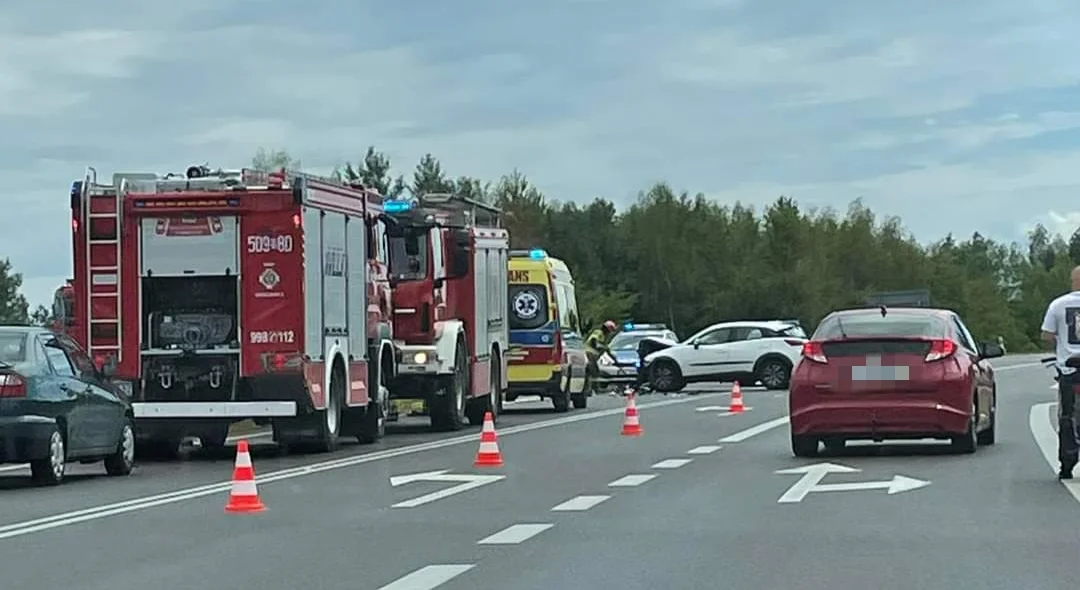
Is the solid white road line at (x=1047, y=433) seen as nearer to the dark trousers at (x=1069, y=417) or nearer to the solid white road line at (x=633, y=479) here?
the dark trousers at (x=1069, y=417)

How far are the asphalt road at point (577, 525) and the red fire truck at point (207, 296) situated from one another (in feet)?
2.36

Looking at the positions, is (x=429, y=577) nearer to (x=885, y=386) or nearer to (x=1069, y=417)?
(x=1069, y=417)

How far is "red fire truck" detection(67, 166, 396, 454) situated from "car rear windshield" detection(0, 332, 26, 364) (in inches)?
115

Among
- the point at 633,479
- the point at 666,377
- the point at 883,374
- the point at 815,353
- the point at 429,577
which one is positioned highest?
the point at 815,353

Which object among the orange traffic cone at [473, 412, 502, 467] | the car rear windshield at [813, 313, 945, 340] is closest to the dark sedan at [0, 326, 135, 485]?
the orange traffic cone at [473, 412, 502, 467]

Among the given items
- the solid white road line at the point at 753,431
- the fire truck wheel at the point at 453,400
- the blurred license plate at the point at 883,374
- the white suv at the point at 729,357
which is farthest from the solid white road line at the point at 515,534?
the white suv at the point at 729,357

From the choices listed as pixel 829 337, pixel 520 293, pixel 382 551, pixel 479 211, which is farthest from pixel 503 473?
pixel 520 293

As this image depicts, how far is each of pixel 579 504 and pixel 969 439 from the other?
5656 mm

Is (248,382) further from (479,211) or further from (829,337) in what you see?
(479,211)

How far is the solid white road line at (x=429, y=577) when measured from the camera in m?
10.2

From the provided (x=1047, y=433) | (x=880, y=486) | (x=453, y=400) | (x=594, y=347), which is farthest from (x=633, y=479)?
(x=594, y=347)

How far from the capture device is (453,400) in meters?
26.7

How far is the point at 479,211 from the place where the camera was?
95.8 ft

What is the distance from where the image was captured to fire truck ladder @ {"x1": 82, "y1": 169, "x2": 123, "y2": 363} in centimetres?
2112
